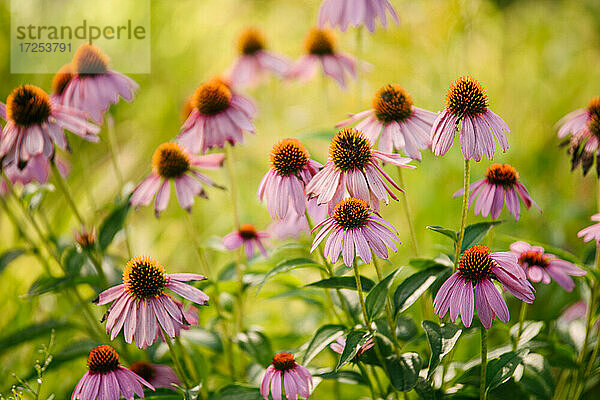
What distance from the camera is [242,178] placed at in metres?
2.39

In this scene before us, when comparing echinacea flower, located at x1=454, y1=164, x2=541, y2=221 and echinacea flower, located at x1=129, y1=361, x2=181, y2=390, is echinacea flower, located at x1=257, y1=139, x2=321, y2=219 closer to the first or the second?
echinacea flower, located at x1=454, y1=164, x2=541, y2=221

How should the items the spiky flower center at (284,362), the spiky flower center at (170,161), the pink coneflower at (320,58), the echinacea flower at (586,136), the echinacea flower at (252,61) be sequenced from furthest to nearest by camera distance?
the echinacea flower at (252,61) < the pink coneflower at (320,58) < the spiky flower center at (170,161) < the echinacea flower at (586,136) < the spiky flower center at (284,362)

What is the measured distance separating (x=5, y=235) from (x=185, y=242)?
649mm

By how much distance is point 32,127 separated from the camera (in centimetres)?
105

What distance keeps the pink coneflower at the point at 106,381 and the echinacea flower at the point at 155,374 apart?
0.60 ft

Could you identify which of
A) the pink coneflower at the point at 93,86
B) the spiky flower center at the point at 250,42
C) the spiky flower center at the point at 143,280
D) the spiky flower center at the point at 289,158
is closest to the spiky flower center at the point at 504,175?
the spiky flower center at the point at 289,158

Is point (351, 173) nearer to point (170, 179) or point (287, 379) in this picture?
point (287, 379)

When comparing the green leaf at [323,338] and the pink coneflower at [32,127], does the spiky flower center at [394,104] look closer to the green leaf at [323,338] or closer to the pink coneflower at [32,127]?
the green leaf at [323,338]

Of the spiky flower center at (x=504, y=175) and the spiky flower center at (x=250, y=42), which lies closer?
the spiky flower center at (x=504, y=175)

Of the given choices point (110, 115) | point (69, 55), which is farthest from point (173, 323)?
point (69, 55)

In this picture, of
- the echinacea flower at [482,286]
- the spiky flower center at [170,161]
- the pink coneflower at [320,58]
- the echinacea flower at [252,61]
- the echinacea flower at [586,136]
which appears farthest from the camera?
the echinacea flower at [252,61]

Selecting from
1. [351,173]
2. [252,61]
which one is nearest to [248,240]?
[351,173]

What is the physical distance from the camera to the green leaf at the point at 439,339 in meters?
0.76

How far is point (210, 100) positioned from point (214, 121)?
0.04m
